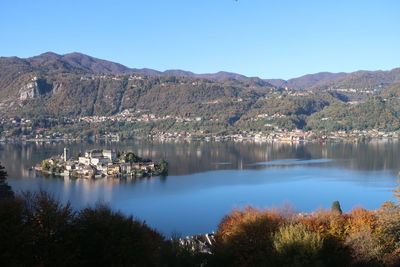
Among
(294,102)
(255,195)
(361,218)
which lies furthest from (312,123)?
(361,218)

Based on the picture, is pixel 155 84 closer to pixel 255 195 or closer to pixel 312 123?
pixel 312 123

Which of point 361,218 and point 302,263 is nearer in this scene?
point 302,263

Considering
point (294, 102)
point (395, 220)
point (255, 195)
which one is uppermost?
point (294, 102)

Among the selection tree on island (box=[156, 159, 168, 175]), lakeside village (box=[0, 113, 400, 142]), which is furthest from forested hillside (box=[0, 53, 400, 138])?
tree on island (box=[156, 159, 168, 175])

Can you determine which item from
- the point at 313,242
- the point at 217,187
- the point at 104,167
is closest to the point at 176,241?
the point at 313,242

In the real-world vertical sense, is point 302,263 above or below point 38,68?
below

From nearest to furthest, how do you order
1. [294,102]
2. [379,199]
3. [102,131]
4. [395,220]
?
[395,220] → [379,199] → [102,131] → [294,102]

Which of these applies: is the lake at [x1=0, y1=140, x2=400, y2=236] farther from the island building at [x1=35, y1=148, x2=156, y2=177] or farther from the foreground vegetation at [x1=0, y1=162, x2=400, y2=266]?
the foreground vegetation at [x1=0, y1=162, x2=400, y2=266]
